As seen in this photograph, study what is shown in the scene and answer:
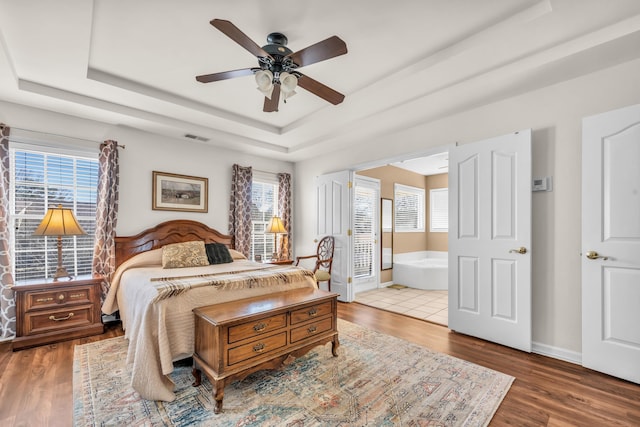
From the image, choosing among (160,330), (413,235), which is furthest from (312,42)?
(413,235)

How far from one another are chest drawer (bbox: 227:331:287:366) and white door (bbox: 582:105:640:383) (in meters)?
2.55

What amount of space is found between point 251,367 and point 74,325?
2.40m

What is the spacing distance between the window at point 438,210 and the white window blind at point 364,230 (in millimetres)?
2047

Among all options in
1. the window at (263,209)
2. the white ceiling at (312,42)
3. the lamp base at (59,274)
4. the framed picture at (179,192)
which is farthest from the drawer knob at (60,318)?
the window at (263,209)

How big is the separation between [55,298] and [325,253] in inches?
137

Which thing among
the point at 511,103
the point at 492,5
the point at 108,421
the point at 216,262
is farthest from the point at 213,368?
the point at 511,103

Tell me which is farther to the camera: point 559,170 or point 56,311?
point 56,311

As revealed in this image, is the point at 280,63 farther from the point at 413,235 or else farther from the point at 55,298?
the point at 413,235

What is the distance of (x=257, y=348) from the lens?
2.15 metres

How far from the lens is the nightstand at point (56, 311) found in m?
2.92

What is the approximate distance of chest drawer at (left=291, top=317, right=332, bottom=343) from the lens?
2.42 m

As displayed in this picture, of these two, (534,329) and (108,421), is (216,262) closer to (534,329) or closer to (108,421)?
(108,421)

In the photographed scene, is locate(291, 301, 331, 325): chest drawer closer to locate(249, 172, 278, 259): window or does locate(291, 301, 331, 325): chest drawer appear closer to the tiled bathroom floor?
the tiled bathroom floor

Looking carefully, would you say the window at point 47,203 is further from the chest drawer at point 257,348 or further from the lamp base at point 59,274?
the chest drawer at point 257,348
